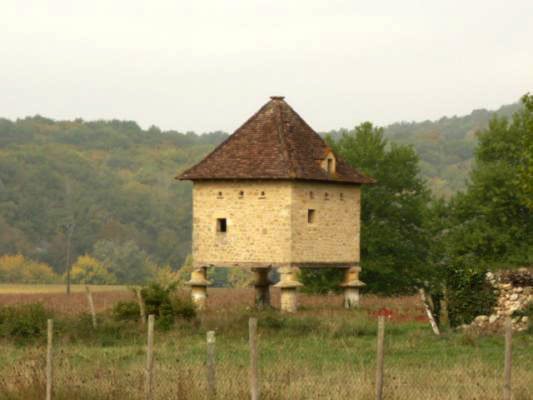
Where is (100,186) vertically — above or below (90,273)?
above

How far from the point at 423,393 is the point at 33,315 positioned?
16.2 m

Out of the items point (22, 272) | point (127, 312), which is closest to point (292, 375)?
point (127, 312)

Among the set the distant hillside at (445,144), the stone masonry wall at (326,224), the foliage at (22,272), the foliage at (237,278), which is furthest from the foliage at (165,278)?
the distant hillside at (445,144)

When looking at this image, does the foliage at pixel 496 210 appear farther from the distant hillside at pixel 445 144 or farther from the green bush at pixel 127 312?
the distant hillside at pixel 445 144

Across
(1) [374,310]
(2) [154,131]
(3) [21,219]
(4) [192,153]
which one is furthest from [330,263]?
(2) [154,131]

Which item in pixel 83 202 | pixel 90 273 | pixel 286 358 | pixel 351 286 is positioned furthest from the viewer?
pixel 83 202

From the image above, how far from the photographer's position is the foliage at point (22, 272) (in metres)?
98.8

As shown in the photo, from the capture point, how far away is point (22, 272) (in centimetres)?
9988

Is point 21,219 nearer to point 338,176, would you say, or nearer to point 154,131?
point 154,131

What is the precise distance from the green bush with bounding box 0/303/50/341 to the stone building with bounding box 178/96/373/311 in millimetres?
9186

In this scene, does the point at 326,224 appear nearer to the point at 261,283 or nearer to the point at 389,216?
the point at 261,283

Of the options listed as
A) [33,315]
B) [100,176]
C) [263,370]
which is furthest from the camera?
[100,176]

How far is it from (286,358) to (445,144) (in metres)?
125

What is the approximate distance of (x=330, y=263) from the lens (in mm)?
41531
